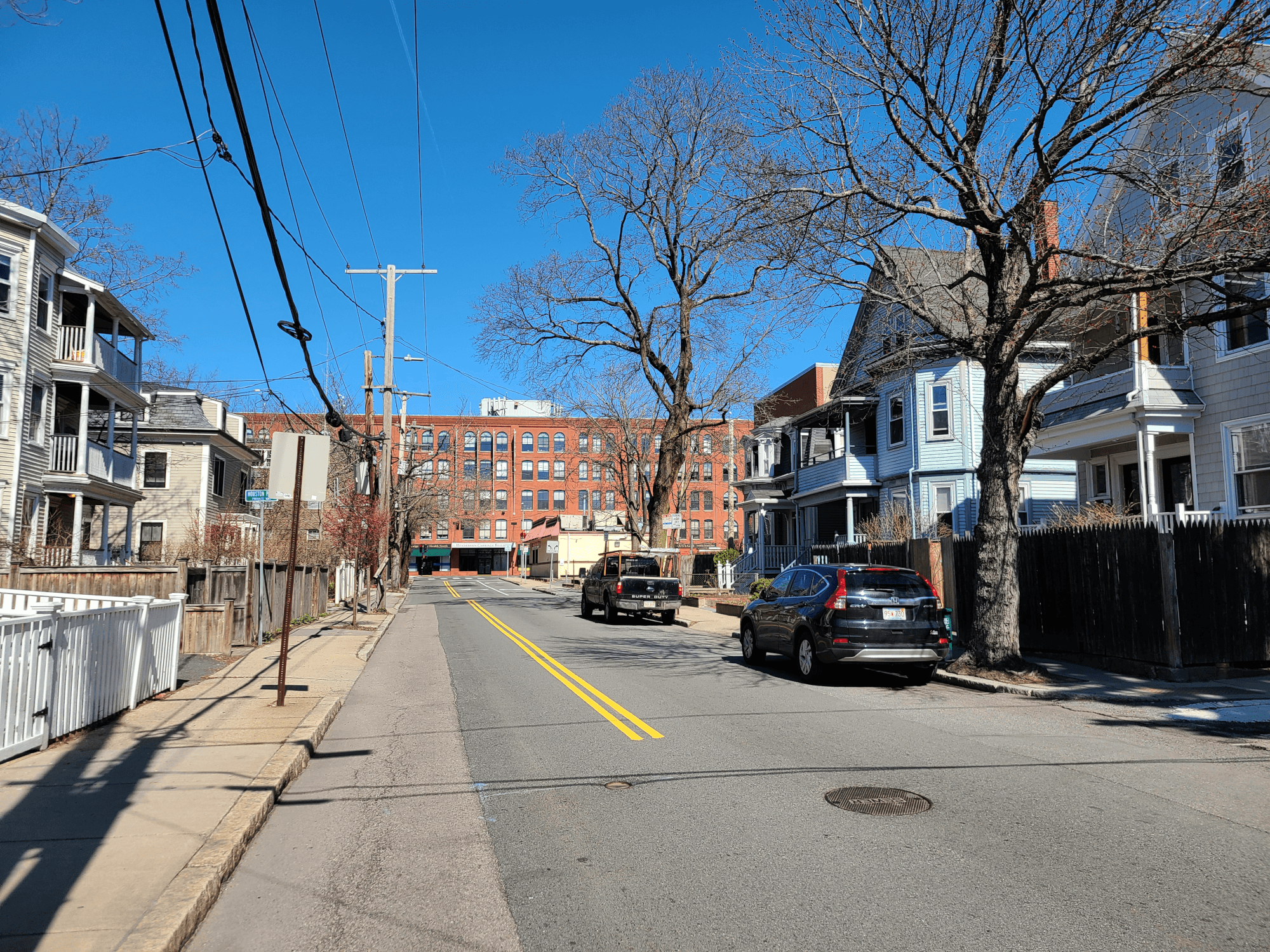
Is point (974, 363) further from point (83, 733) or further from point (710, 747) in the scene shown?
point (83, 733)

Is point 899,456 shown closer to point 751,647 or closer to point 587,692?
point 751,647

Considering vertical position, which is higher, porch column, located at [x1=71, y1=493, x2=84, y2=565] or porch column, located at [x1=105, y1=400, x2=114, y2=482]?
porch column, located at [x1=105, y1=400, x2=114, y2=482]

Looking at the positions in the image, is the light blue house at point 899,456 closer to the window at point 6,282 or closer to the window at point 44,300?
the window at point 6,282

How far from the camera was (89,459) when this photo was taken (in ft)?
96.2

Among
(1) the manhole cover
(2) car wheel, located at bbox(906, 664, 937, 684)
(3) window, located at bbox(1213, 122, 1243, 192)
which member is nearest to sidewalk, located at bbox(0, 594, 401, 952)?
(1) the manhole cover

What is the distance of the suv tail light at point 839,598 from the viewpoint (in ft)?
42.3

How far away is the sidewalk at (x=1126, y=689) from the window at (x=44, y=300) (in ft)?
89.9

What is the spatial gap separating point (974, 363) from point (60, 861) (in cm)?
3037

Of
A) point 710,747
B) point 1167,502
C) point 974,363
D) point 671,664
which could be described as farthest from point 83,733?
point 974,363

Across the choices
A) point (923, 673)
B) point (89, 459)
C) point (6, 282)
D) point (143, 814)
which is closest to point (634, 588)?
point (923, 673)

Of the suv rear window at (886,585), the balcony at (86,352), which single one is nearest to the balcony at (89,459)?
the balcony at (86,352)

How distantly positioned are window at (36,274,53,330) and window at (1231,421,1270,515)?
3139 centimetres

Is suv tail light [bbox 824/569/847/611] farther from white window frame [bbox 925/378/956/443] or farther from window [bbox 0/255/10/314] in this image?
window [bbox 0/255/10/314]

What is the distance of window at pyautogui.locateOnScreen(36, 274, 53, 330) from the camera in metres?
27.7
